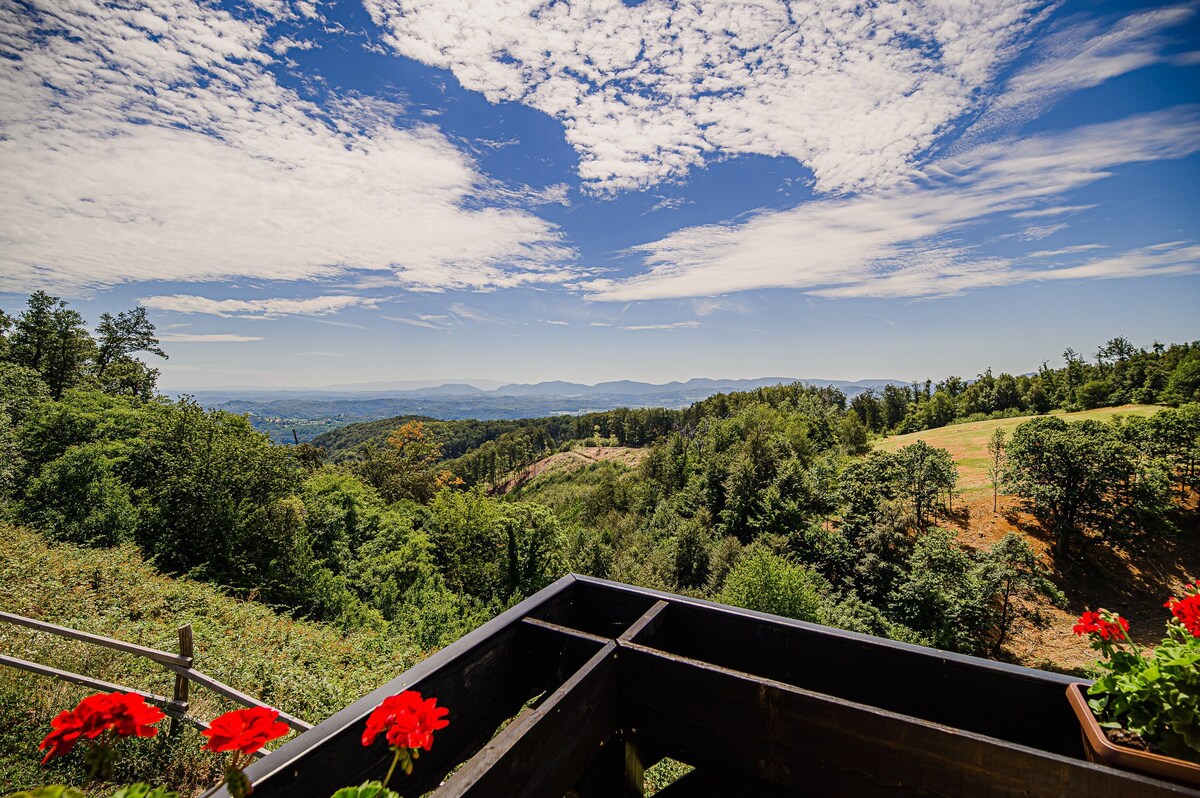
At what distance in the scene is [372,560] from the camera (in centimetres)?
1777

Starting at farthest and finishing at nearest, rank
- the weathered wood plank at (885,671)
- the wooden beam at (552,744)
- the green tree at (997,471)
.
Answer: the green tree at (997,471)
the weathered wood plank at (885,671)
the wooden beam at (552,744)

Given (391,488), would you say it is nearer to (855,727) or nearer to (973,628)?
(973,628)

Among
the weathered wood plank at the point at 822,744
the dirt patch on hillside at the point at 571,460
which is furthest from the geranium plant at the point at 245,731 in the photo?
the dirt patch on hillside at the point at 571,460

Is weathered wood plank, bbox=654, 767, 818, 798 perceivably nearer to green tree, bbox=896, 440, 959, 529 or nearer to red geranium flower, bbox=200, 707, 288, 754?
red geranium flower, bbox=200, 707, 288, 754

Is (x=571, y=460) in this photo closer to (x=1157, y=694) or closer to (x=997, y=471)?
(x=997, y=471)

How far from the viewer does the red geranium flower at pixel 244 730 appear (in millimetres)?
1030

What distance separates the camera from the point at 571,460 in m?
68.9

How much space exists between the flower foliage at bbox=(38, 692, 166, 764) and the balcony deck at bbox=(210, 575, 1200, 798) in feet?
1.21

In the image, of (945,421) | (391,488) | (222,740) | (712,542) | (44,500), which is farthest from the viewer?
(945,421)

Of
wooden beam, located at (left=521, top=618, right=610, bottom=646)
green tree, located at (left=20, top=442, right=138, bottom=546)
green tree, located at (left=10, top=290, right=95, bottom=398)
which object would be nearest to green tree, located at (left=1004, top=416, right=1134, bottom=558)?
wooden beam, located at (left=521, top=618, right=610, bottom=646)

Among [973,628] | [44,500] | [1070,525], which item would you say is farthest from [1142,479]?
[44,500]

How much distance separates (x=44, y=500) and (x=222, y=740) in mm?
17278

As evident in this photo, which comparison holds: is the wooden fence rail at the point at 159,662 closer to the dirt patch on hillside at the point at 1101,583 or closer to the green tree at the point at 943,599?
the green tree at the point at 943,599

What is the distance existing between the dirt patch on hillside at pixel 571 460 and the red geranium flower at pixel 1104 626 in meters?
60.8
